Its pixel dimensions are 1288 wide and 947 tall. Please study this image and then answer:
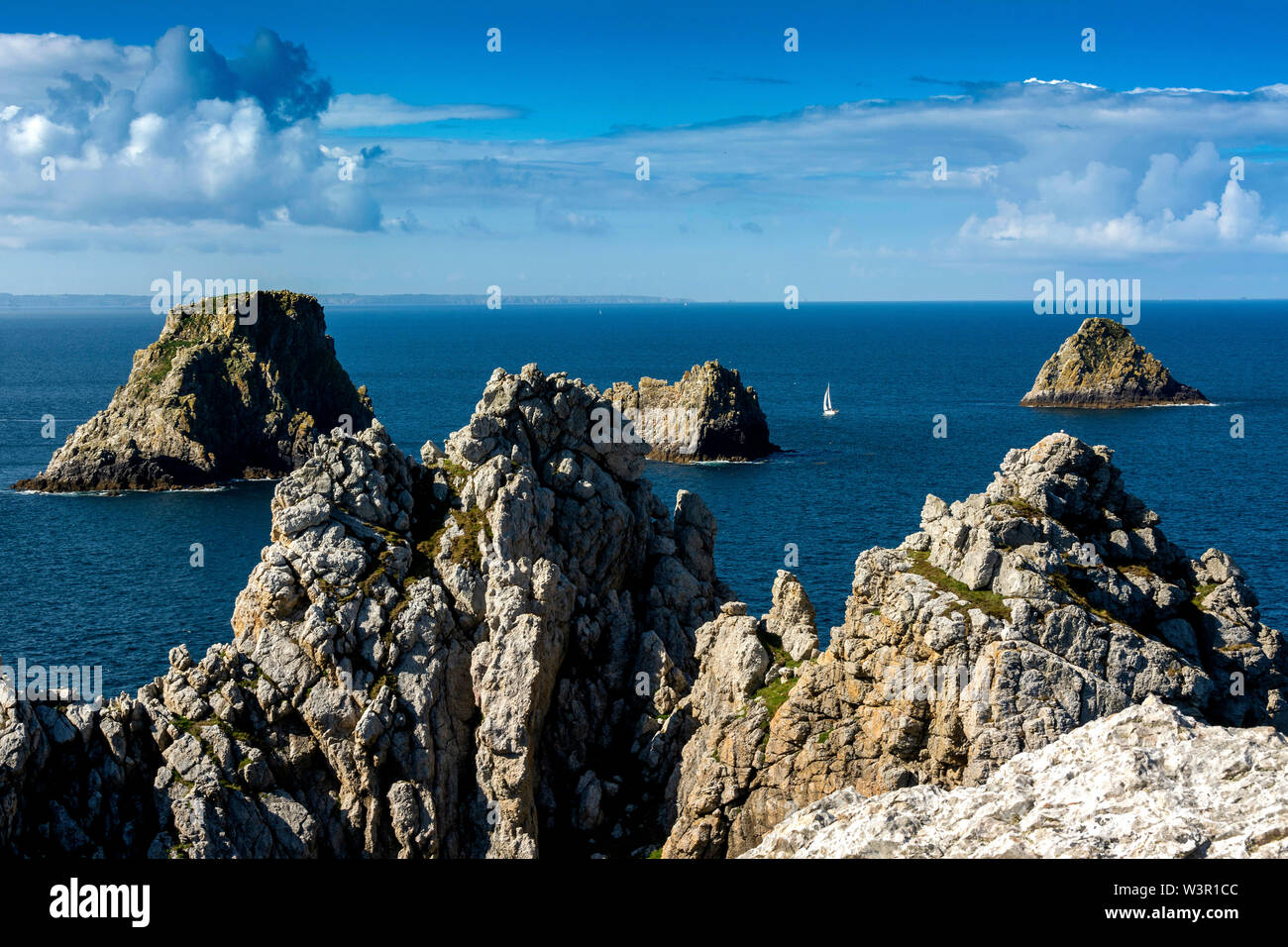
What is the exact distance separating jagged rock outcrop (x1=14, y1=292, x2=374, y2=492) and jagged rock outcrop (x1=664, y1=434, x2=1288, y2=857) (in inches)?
4420

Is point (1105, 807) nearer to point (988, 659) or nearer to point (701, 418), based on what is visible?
point (988, 659)

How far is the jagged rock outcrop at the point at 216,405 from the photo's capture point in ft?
461

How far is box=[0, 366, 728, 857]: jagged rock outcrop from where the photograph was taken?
4047 centimetres

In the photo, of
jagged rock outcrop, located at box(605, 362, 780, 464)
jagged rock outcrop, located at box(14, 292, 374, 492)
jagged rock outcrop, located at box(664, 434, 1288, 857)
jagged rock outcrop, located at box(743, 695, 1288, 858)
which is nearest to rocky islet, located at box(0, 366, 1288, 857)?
jagged rock outcrop, located at box(664, 434, 1288, 857)

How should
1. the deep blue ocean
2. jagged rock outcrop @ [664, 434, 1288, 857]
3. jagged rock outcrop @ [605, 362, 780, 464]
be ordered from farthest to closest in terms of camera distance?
1. jagged rock outcrop @ [605, 362, 780, 464]
2. the deep blue ocean
3. jagged rock outcrop @ [664, 434, 1288, 857]

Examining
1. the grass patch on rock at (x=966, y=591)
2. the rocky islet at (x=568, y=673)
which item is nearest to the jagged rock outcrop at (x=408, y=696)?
the rocky islet at (x=568, y=673)

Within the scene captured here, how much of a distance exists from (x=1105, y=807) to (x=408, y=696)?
30.6m

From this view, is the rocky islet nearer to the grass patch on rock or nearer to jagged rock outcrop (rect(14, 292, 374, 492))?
the grass patch on rock

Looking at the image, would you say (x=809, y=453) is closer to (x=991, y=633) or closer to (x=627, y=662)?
(x=627, y=662)

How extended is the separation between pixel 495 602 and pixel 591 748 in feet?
24.6

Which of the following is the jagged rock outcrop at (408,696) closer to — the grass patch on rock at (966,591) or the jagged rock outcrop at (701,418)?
the grass patch on rock at (966,591)

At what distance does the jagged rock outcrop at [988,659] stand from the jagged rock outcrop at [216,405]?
11227 cm

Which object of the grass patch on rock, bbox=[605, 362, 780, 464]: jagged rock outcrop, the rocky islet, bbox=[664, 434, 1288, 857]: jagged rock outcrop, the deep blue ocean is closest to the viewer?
bbox=[664, 434, 1288, 857]: jagged rock outcrop
